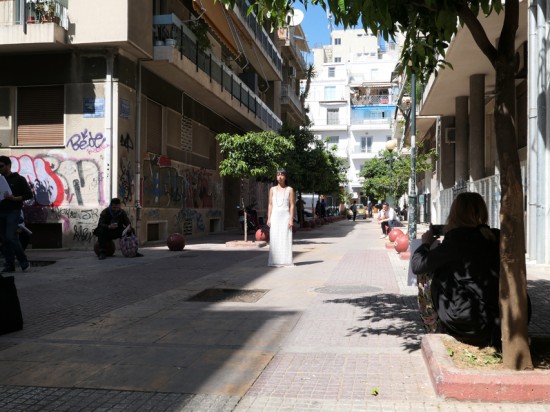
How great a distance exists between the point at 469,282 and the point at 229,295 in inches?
175

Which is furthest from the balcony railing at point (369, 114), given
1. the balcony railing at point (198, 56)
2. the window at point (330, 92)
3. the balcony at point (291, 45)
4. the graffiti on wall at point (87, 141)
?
the graffiti on wall at point (87, 141)

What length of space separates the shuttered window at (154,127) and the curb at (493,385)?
1518 cm

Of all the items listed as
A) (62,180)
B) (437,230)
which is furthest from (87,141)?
(437,230)

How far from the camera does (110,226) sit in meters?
12.7

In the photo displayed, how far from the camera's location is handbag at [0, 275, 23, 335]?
5.48m

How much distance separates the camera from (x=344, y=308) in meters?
6.85

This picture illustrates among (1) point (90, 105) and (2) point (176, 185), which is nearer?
Answer: (1) point (90, 105)

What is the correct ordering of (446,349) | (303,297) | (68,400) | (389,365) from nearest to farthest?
1. (68,400)
2. (446,349)
3. (389,365)
4. (303,297)

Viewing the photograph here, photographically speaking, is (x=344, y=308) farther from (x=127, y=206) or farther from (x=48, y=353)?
(x=127, y=206)

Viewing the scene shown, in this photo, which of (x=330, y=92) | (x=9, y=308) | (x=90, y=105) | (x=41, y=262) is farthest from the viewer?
(x=330, y=92)

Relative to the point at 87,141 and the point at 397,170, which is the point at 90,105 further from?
the point at 397,170

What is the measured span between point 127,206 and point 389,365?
494 inches

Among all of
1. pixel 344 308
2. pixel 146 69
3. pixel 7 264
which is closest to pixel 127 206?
pixel 146 69

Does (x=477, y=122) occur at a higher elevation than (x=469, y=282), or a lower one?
higher
